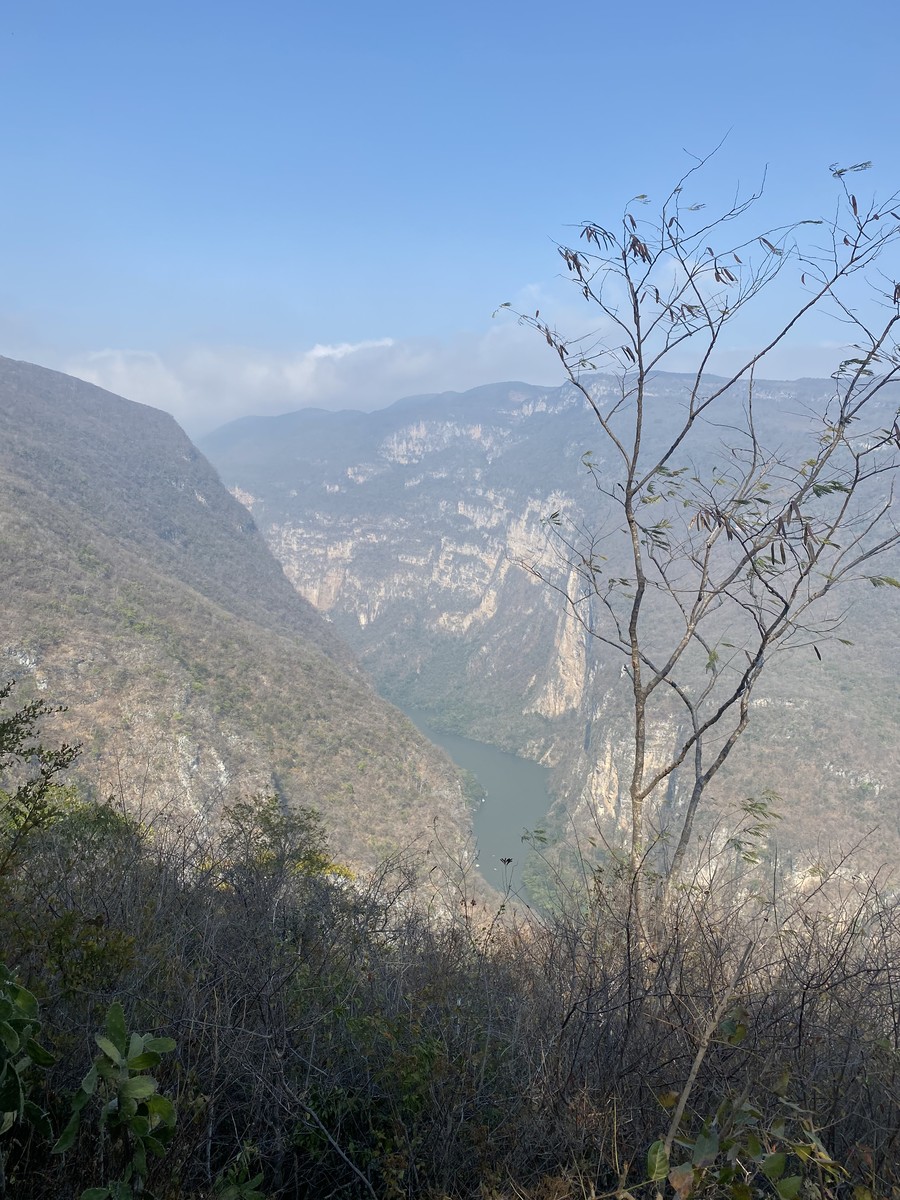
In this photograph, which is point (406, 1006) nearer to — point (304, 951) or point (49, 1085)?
point (304, 951)

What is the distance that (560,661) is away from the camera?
125688 mm

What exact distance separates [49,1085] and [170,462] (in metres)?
106

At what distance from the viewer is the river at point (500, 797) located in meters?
74.2

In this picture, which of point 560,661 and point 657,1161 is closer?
point 657,1161

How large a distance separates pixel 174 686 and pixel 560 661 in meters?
97.6

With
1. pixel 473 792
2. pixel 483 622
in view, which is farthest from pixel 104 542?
pixel 483 622

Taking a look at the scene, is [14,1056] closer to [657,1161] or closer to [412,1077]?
[657,1161]

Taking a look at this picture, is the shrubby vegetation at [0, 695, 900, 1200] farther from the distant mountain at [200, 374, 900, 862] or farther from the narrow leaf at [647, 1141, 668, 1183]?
the distant mountain at [200, 374, 900, 862]

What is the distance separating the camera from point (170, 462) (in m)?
99.9

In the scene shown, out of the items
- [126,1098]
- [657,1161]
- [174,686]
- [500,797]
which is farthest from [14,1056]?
[500,797]

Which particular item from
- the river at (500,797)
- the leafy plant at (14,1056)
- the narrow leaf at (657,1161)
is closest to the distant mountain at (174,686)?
the leafy plant at (14,1056)

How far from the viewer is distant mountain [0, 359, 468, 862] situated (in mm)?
29016

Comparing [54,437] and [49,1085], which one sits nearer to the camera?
[49,1085]

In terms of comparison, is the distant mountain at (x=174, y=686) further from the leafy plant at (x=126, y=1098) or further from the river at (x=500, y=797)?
the river at (x=500, y=797)
